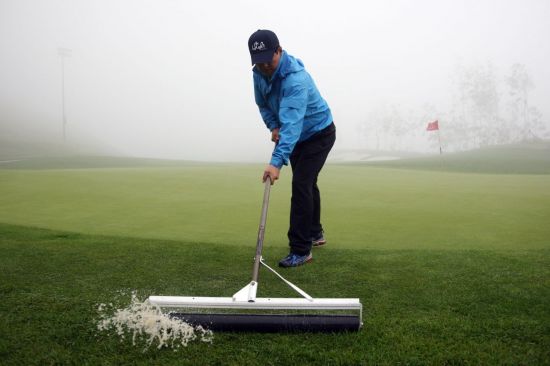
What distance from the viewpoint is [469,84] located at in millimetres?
74688

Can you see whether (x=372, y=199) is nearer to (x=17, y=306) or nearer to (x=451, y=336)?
(x=451, y=336)

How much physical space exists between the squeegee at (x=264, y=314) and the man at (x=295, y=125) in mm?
1044

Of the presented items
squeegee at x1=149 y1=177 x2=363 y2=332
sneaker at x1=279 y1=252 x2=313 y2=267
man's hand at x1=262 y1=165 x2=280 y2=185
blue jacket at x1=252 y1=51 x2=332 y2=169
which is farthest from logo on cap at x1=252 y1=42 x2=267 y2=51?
squeegee at x1=149 y1=177 x2=363 y2=332

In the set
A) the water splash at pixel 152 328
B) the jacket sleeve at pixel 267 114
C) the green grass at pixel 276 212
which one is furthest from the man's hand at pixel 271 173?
the green grass at pixel 276 212

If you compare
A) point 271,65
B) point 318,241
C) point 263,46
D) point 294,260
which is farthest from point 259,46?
point 318,241

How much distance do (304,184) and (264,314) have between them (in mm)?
1844

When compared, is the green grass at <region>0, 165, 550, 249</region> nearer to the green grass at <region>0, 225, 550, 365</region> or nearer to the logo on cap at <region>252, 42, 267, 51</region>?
the green grass at <region>0, 225, 550, 365</region>

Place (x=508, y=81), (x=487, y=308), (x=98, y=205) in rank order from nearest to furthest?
(x=487, y=308) < (x=98, y=205) < (x=508, y=81)

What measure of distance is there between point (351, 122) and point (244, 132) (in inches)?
1757

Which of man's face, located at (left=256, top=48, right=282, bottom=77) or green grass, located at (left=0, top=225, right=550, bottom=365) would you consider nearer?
green grass, located at (left=0, top=225, right=550, bottom=365)

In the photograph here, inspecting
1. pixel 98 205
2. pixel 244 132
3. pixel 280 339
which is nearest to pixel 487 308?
pixel 280 339

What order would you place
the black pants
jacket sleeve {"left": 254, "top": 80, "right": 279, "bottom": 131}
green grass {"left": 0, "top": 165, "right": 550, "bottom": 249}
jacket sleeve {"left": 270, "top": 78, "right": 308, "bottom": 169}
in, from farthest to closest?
1. green grass {"left": 0, "top": 165, "right": 550, "bottom": 249}
2. jacket sleeve {"left": 254, "top": 80, "right": 279, "bottom": 131}
3. the black pants
4. jacket sleeve {"left": 270, "top": 78, "right": 308, "bottom": 169}

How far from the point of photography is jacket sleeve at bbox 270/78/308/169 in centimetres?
325

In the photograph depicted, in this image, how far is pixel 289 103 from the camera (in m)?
3.39
